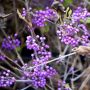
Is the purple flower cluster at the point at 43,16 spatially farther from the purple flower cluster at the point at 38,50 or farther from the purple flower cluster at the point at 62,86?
the purple flower cluster at the point at 62,86

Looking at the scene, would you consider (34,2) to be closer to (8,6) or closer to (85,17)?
(8,6)

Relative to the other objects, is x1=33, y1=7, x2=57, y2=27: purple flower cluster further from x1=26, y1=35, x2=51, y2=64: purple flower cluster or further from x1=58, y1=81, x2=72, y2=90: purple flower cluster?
x1=58, y1=81, x2=72, y2=90: purple flower cluster

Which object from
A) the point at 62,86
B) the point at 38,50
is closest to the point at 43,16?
the point at 38,50

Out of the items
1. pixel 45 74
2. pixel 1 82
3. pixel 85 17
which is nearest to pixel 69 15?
pixel 85 17

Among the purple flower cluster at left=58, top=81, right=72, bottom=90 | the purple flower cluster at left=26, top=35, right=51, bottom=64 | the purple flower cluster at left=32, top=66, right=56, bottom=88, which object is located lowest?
the purple flower cluster at left=58, top=81, right=72, bottom=90

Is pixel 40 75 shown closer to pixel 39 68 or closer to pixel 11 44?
pixel 39 68

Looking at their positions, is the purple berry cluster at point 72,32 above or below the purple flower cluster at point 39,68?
above

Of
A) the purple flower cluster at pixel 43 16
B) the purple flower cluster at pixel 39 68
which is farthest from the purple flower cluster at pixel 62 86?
the purple flower cluster at pixel 43 16

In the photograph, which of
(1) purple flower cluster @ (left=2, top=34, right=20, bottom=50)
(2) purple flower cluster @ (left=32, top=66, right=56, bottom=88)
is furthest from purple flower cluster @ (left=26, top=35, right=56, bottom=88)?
(1) purple flower cluster @ (left=2, top=34, right=20, bottom=50)
